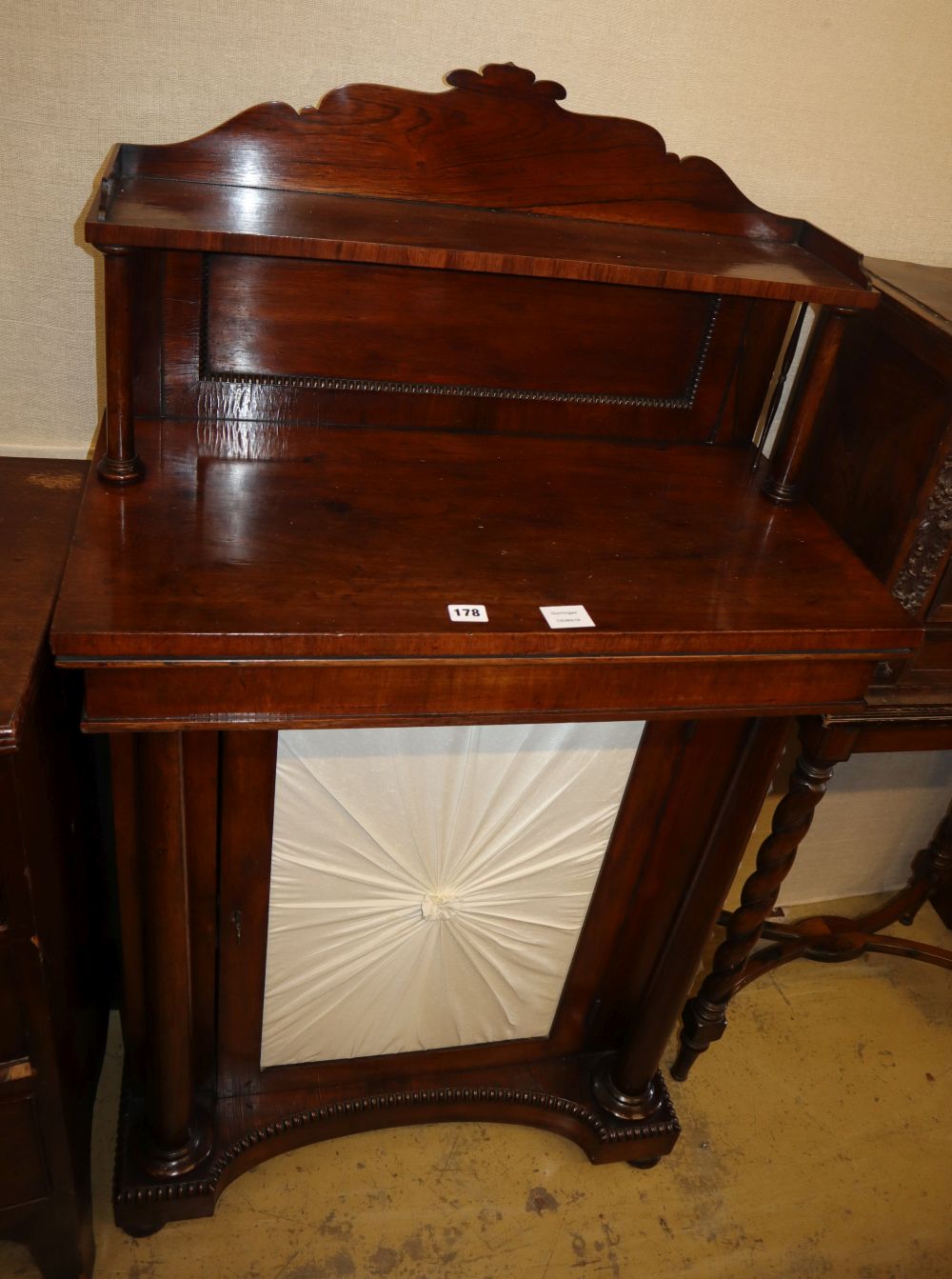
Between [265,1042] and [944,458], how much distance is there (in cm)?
143

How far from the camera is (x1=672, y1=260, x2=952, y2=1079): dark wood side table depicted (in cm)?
150

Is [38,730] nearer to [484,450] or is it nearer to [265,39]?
[484,450]

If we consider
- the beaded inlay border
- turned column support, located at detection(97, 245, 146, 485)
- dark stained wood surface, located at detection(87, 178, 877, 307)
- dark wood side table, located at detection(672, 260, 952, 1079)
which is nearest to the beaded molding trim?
dark wood side table, located at detection(672, 260, 952, 1079)

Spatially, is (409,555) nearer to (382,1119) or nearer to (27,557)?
(27,557)

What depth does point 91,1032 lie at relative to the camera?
1.88 m

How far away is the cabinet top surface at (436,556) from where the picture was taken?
1193 millimetres

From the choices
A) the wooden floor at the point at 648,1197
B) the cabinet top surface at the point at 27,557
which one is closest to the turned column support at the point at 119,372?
the cabinet top surface at the point at 27,557

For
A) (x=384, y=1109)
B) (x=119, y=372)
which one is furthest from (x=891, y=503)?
(x=384, y=1109)

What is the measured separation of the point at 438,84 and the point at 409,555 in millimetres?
696

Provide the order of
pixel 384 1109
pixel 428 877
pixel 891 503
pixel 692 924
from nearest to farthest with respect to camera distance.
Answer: pixel 891 503 < pixel 428 877 < pixel 692 924 < pixel 384 1109

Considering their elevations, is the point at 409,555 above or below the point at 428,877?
above

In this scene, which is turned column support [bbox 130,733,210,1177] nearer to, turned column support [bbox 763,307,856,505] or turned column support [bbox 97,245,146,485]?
turned column support [bbox 97,245,146,485]

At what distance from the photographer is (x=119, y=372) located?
1.29 meters

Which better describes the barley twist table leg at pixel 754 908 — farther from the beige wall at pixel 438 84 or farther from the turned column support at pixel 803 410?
the beige wall at pixel 438 84
